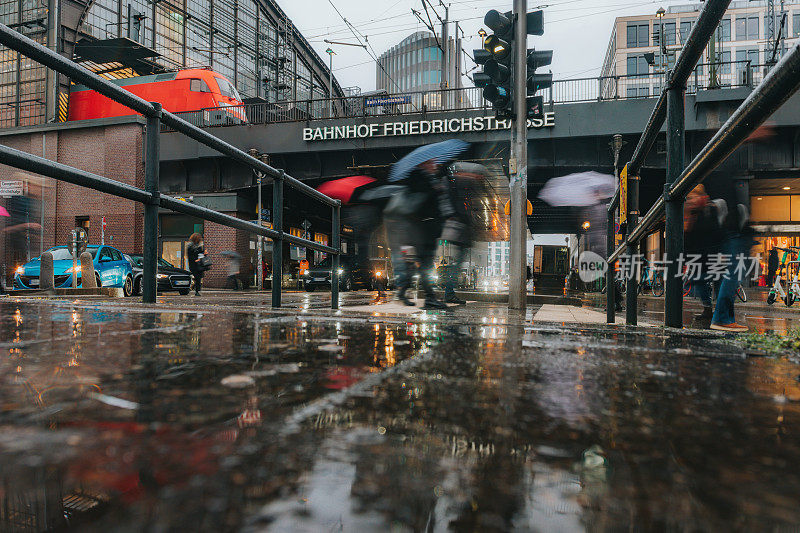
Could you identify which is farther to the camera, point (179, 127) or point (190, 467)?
point (179, 127)

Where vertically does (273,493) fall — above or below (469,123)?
below

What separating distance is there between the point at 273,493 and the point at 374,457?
0.16 meters

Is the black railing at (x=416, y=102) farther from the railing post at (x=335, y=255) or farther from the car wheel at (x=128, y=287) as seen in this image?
the railing post at (x=335, y=255)

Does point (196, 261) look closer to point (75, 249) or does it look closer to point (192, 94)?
point (75, 249)

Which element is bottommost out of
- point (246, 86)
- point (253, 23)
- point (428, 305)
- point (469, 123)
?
point (428, 305)

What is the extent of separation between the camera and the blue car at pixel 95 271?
11.6 meters

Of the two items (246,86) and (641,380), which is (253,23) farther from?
(641,380)

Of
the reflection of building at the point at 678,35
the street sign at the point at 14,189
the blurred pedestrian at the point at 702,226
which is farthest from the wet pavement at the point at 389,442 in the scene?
the reflection of building at the point at 678,35

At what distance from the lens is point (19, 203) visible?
1006 cm

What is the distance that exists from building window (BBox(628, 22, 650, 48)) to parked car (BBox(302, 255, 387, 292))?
167ft

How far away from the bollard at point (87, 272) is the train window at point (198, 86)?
10126mm

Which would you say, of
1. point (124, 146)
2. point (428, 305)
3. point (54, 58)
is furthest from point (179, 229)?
point (54, 58)

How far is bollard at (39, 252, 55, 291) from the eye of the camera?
10859 millimetres

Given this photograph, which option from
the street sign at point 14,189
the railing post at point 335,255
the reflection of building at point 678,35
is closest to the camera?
the railing post at point 335,255
